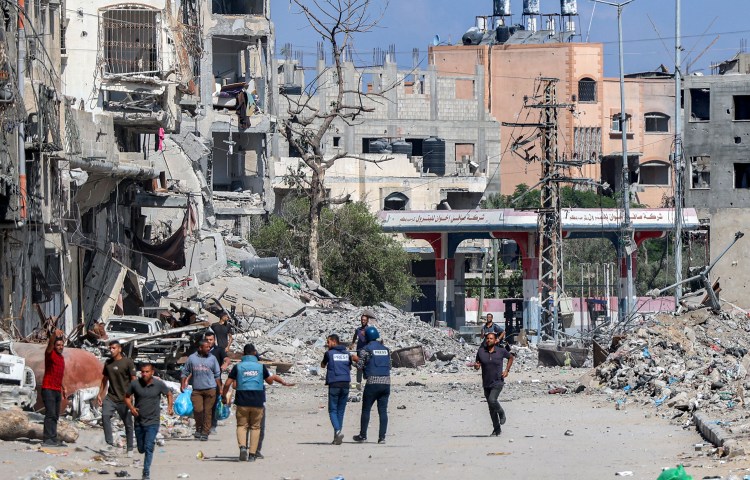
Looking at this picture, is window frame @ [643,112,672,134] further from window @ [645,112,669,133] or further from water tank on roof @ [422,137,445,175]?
water tank on roof @ [422,137,445,175]

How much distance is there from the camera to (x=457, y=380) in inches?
1312

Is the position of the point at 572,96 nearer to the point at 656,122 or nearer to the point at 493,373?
the point at 656,122

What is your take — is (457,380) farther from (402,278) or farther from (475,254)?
(475,254)

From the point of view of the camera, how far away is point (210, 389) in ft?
63.5

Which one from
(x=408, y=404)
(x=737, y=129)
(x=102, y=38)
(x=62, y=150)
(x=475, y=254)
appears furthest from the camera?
(x=475, y=254)

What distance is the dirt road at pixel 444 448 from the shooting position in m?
16.4

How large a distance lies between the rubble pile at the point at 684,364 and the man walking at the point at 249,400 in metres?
6.45

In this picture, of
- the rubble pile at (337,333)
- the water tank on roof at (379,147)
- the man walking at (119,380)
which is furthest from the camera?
the water tank on roof at (379,147)

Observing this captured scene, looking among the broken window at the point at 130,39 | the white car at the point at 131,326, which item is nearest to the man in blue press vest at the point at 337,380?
the white car at the point at 131,326

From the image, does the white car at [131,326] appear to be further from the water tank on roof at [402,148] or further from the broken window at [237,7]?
the water tank on roof at [402,148]

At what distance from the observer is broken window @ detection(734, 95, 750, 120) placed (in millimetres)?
74250

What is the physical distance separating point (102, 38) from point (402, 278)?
28.0 m

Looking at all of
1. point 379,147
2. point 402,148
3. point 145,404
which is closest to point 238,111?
point 379,147

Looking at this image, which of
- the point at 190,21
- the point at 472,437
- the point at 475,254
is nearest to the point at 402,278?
the point at 190,21
